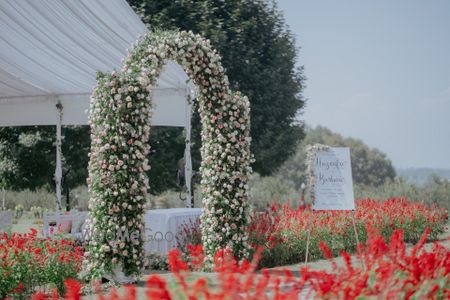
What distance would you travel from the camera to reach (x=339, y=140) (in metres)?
83.4

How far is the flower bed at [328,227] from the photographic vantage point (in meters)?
11.6

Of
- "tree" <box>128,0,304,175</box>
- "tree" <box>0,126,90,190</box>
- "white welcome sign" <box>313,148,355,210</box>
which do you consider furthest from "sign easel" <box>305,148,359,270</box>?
"tree" <box>0,126,90,190</box>

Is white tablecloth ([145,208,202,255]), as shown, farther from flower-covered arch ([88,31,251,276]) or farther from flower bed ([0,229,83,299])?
flower bed ([0,229,83,299])

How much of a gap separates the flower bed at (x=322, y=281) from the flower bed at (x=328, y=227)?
6.19 m

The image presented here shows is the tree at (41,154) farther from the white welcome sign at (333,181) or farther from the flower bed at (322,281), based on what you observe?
the flower bed at (322,281)

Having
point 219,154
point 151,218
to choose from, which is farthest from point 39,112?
point 219,154

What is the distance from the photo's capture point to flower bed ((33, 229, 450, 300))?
2.78 meters

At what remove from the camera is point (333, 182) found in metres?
11.0

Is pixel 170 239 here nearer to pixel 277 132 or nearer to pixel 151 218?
pixel 151 218

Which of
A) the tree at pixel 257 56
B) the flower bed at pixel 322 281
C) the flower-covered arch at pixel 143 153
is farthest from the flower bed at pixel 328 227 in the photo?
the tree at pixel 257 56

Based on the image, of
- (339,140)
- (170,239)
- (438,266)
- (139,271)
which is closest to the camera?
(438,266)

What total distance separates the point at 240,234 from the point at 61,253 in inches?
124

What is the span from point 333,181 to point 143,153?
3.34 meters

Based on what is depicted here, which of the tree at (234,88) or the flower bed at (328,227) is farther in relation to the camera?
the tree at (234,88)
